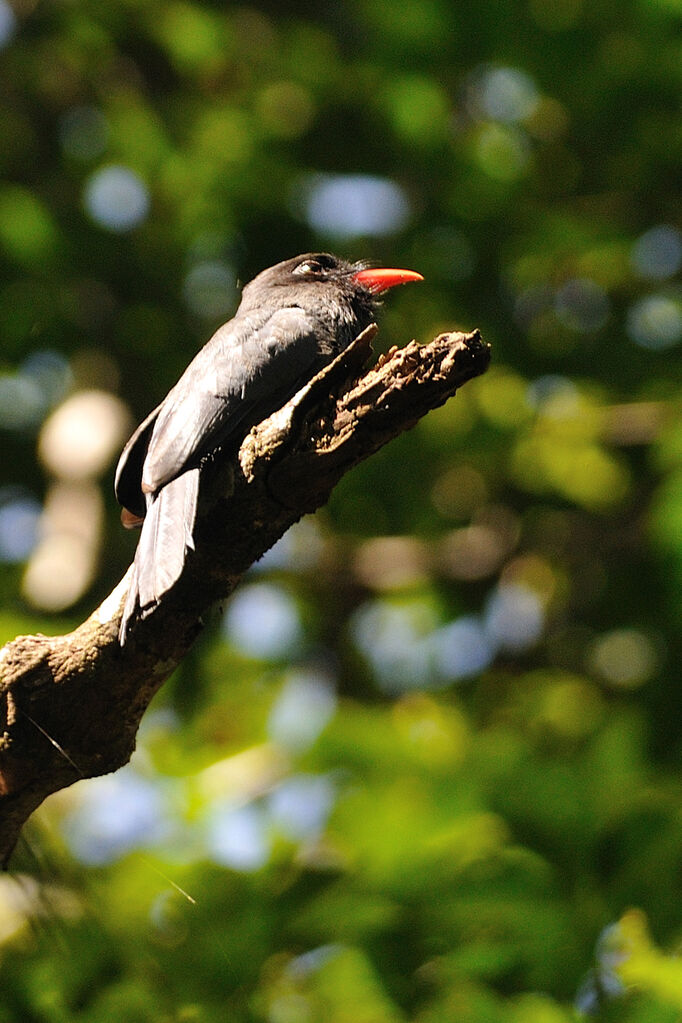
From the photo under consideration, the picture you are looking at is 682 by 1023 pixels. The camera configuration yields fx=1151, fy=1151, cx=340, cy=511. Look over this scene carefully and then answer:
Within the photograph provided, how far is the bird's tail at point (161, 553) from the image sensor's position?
2453 mm

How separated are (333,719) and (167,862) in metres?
0.69

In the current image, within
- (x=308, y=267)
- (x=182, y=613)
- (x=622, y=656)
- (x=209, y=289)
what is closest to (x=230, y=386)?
(x=182, y=613)

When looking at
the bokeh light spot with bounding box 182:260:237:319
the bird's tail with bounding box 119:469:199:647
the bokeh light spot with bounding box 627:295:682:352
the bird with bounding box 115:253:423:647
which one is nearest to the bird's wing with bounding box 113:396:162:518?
the bird with bounding box 115:253:423:647

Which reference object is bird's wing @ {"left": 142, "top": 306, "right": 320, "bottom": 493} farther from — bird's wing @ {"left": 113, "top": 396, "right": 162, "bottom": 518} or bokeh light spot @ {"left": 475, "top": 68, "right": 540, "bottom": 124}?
bokeh light spot @ {"left": 475, "top": 68, "right": 540, "bottom": 124}

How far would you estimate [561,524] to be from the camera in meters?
7.74

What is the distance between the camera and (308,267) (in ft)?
16.2

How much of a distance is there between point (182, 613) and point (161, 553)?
14cm

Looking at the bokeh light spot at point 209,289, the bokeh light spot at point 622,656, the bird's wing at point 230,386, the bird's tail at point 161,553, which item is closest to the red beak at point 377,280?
the bird's wing at point 230,386

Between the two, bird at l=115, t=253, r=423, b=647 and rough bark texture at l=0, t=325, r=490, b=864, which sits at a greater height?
bird at l=115, t=253, r=423, b=647

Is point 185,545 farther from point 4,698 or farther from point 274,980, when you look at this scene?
point 274,980

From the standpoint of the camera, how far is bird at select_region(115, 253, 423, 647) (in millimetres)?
2553

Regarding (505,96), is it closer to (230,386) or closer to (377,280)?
(377,280)

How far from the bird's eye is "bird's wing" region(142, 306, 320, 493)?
877mm

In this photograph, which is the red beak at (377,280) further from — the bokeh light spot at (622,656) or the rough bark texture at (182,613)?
the bokeh light spot at (622,656)
